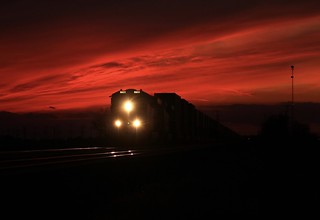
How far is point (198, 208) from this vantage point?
11.9m

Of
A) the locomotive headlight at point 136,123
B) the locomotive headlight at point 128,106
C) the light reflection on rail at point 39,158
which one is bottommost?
the light reflection on rail at point 39,158

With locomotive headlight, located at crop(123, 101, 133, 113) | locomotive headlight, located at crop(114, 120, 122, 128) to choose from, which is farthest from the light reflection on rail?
locomotive headlight, located at crop(114, 120, 122, 128)

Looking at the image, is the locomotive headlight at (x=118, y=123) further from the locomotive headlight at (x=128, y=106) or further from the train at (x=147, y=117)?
the locomotive headlight at (x=128, y=106)

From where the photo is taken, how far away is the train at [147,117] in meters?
41.1

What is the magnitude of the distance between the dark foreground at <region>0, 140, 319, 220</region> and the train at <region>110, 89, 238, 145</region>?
21840 mm

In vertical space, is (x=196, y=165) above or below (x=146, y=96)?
below

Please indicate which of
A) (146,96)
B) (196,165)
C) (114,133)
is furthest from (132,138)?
(196,165)

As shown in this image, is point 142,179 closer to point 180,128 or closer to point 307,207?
point 307,207

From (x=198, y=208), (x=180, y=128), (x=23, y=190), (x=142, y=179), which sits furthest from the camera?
(x=180, y=128)

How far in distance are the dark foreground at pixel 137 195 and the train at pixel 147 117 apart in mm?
21840

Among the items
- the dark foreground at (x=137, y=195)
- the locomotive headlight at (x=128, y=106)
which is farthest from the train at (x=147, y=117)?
the dark foreground at (x=137, y=195)

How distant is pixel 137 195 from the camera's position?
13.8 m

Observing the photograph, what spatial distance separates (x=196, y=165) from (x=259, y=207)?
12.3 metres

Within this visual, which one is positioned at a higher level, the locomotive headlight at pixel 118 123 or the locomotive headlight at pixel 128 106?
the locomotive headlight at pixel 128 106
